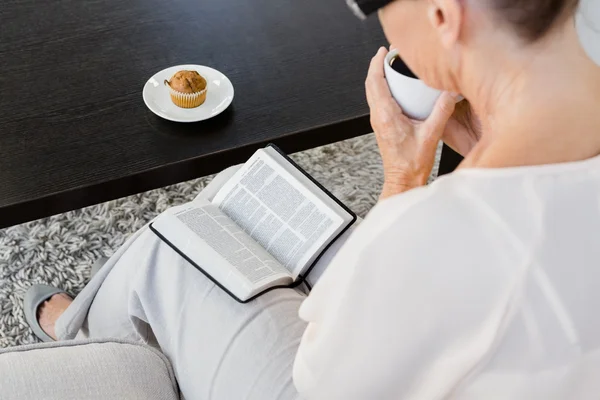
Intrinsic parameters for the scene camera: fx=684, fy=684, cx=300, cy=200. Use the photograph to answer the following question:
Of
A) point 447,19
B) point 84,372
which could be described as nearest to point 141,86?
point 84,372

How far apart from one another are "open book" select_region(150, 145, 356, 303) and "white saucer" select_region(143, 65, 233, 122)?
129 millimetres

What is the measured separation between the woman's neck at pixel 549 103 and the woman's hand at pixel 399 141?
0.37 metres

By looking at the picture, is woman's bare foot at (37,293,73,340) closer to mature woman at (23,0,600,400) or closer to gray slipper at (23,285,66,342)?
gray slipper at (23,285,66,342)

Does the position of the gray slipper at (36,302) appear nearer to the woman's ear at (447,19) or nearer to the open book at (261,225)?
the open book at (261,225)

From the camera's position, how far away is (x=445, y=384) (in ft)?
1.84

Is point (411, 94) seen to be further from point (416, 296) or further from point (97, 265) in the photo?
point (97, 265)

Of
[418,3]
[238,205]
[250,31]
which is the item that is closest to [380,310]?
[418,3]

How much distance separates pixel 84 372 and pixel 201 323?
169 mm

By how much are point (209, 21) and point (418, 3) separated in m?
0.83

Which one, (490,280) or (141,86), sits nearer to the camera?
(490,280)

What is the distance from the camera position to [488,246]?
19.8 inches

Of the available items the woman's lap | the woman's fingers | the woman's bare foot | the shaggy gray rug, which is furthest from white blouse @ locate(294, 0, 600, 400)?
the shaggy gray rug

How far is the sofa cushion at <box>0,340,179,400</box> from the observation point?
772mm

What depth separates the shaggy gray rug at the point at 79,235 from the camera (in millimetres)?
1463
